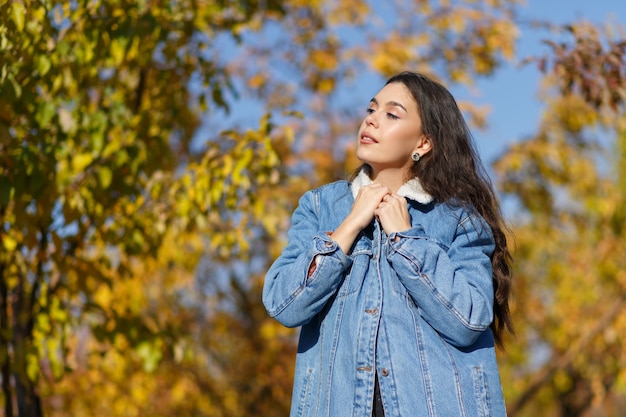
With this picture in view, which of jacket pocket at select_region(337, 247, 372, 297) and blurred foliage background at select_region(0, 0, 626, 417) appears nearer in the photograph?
jacket pocket at select_region(337, 247, 372, 297)

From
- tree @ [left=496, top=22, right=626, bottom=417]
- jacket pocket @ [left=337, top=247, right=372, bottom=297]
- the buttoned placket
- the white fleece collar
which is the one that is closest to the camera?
the buttoned placket

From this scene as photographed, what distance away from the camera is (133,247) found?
353cm

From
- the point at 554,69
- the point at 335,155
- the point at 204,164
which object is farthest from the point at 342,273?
the point at 335,155

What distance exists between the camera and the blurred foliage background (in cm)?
317

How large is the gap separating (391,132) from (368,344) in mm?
529

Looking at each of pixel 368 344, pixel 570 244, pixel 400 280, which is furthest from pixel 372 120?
pixel 570 244

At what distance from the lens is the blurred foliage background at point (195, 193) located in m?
3.17

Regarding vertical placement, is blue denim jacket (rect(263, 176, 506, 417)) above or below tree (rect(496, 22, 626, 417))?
below

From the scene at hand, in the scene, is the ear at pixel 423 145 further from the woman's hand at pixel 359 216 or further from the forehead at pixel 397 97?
the woman's hand at pixel 359 216

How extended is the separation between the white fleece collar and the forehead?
183 millimetres

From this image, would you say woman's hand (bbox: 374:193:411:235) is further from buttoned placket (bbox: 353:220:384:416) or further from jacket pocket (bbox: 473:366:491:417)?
jacket pocket (bbox: 473:366:491:417)

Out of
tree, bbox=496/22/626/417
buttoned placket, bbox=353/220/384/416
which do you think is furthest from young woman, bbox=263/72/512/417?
tree, bbox=496/22/626/417

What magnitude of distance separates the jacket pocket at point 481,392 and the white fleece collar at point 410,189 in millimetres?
414

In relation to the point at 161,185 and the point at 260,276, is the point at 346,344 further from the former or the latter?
the point at 260,276
